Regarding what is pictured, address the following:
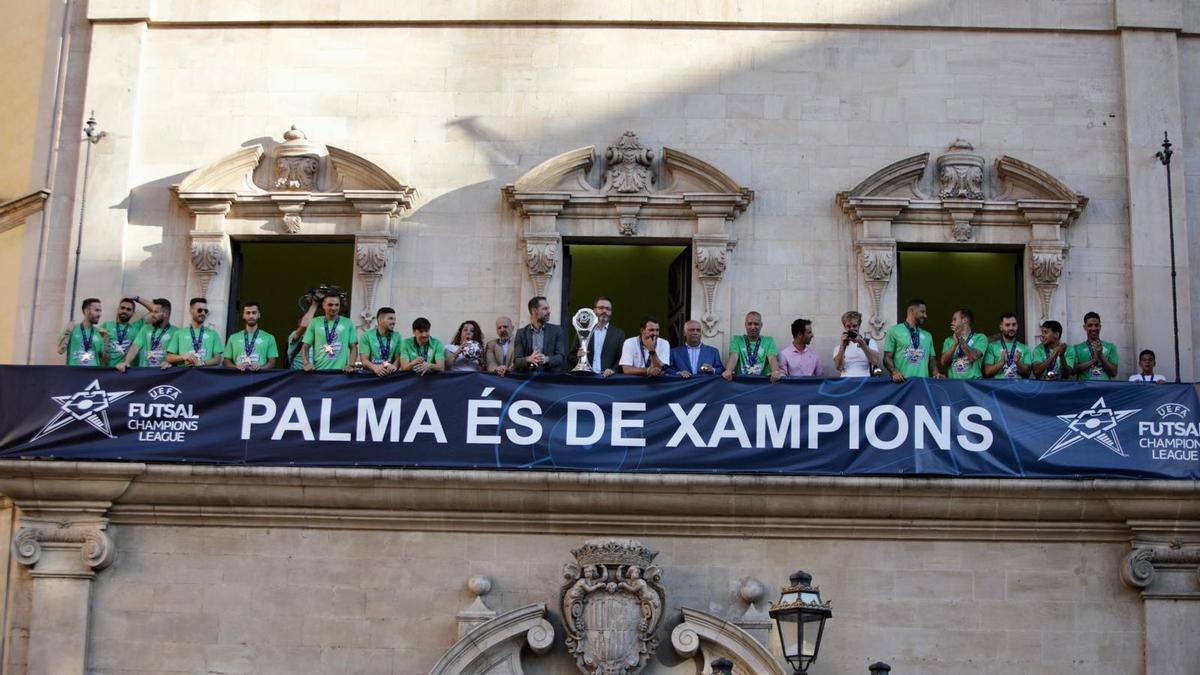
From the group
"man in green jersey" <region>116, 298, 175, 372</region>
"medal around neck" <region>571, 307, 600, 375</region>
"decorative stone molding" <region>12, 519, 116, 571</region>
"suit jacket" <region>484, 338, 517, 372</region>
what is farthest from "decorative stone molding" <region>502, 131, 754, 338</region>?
"decorative stone molding" <region>12, 519, 116, 571</region>

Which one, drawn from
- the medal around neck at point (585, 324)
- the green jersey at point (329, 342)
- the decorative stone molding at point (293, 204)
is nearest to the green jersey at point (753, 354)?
the medal around neck at point (585, 324)

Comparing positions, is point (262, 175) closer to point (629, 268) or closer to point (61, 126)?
point (61, 126)

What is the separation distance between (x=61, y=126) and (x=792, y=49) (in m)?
10.3

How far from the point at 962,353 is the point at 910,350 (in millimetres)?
670

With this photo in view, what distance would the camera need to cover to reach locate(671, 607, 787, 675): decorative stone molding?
2264 centimetres

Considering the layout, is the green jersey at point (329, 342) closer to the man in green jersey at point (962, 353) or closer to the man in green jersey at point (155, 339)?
the man in green jersey at point (155, 339)

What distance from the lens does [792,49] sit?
26578 mm

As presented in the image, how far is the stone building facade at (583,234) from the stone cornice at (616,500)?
39 mm

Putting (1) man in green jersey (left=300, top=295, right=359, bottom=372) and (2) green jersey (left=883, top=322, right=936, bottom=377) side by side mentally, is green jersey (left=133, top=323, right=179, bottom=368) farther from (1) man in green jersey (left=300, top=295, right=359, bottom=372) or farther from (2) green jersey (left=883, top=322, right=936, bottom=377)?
(2) green jersey (left=883, top=322, right=936, bottom=377)

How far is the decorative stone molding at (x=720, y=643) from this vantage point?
891 inches

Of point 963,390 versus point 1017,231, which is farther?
point 1017,231

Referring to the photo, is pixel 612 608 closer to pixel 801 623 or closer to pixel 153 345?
pixel 801 623

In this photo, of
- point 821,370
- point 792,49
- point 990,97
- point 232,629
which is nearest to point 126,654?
point 232,629

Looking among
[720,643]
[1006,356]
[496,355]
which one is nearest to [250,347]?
[496,355]
